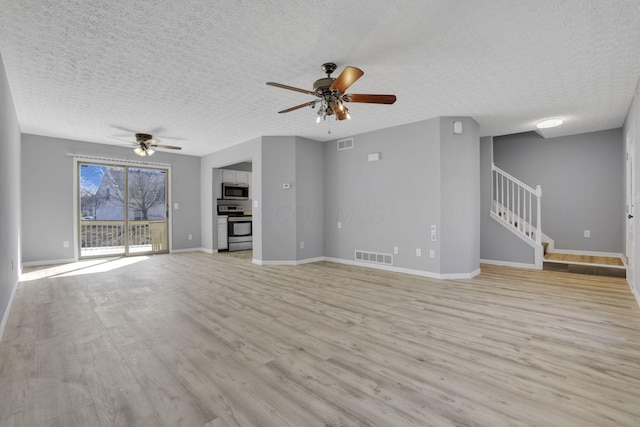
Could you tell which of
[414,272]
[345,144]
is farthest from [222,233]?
[414,272]

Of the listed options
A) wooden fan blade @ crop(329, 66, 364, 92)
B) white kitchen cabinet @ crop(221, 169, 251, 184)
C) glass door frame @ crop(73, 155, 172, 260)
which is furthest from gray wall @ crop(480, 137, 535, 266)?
glass door frame @ crop(73, 155, 172, 260)

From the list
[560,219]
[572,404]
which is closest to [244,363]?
[572,404]

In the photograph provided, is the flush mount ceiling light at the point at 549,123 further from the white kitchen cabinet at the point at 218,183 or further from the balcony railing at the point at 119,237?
the balcony railing at the point at 119,237

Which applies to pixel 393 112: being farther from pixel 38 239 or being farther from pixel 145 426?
pixel 38 239

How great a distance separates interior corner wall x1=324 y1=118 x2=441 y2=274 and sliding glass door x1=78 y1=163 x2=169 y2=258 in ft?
14.3

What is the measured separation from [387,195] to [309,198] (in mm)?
1626

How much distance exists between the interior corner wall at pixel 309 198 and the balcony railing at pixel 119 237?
385cm

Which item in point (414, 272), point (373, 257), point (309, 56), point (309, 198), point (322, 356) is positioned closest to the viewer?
point (322, 356)

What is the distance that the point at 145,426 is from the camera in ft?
4.91

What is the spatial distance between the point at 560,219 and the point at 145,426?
750 centimetres

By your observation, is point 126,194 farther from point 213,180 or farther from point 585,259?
point 585,259

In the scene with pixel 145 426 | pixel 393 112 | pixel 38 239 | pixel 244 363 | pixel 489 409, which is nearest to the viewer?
pixel 145 426

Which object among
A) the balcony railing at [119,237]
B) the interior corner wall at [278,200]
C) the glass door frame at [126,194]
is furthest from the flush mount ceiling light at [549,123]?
the balcony railing at [119,237]

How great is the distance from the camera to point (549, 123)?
16.3 feet
